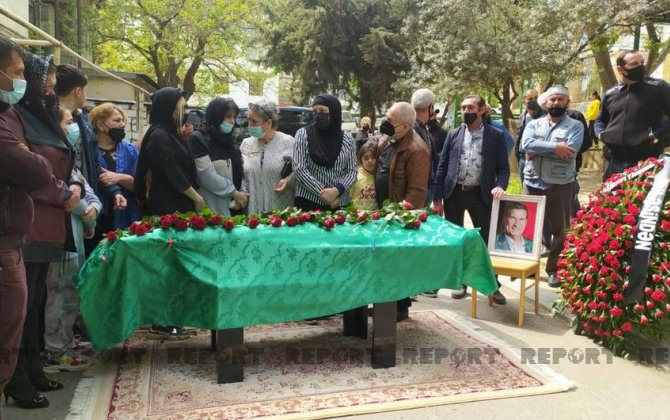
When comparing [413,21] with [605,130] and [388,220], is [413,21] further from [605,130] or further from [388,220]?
[388,220]

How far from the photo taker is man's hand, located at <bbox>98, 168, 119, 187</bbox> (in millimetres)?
4270

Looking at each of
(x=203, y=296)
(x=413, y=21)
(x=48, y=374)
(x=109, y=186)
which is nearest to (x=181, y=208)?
(x=109, y=186)

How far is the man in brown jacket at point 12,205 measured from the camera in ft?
8.35

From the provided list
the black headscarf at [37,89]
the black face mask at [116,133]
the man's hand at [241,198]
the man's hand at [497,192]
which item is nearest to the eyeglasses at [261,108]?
the man's hand at [241,198]

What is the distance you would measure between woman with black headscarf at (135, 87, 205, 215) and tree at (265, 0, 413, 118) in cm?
1851

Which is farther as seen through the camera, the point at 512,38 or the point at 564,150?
the point at 512,38

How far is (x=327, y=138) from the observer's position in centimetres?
Answer: 466

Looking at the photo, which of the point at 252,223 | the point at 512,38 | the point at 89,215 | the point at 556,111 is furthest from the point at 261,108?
the point at 512,38

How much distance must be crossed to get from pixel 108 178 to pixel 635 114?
4.39 meters

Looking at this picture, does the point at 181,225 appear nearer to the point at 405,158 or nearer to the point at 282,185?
the point at 282,185

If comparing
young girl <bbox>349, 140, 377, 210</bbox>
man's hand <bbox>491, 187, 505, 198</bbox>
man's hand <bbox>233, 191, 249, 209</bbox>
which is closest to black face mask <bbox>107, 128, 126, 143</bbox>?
man's hand <bbox>233, 191, 249, 209</bbox>

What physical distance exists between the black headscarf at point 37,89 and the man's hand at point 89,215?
23.4 inches

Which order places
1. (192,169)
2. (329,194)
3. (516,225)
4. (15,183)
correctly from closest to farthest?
(15,183) → (192,169) → (329,194) → (516,225)

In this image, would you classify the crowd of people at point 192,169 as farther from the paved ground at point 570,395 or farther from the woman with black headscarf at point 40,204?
the paved ground at point 570,395
